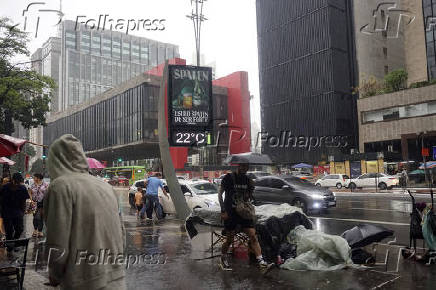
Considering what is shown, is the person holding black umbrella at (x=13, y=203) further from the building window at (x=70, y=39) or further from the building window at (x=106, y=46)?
the building window at (x=70, y=39)

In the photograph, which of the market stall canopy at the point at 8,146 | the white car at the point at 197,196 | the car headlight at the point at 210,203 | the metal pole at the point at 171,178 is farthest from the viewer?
the white car at the point at 197,196

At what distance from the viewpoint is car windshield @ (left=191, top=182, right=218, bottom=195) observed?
49.1 ft

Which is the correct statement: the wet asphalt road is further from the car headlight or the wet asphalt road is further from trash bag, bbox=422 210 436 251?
the car headlight

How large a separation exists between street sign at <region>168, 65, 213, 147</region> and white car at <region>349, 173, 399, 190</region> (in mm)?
21772

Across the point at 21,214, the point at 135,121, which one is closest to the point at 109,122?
the point at 135,121

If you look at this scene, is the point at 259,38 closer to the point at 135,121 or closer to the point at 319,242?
the point at 135,121

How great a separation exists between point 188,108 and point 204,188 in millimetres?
4184

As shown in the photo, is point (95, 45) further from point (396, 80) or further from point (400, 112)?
point (400, 112)

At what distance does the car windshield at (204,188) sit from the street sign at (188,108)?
286 cm

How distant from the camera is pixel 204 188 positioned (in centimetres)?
1542

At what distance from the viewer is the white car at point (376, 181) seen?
99.1ft

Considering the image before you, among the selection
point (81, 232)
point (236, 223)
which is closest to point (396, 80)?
point (236, 223)

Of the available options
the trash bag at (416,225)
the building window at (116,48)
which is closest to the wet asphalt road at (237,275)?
the trash bag at (416,225)

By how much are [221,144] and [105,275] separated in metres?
72.6
